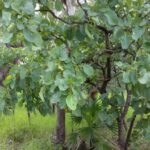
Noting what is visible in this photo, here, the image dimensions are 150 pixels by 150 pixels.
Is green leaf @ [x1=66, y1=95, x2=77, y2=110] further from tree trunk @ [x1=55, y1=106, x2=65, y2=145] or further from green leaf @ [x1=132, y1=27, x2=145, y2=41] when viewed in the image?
tree trunk @ [x1=55, y1=106, x2=65, y2=145]

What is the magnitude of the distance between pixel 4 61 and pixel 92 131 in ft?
3.64

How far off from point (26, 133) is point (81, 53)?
331 centimetres

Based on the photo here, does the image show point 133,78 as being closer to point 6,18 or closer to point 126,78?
point 126,78

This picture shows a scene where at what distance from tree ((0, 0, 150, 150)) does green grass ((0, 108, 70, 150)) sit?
6.67 ft

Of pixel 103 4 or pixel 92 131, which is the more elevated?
pixel 103 4

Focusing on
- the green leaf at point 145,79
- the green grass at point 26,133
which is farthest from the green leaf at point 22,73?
the green grass at point 26,133

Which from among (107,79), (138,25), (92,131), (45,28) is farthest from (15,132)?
(138,25)

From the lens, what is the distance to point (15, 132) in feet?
18.6

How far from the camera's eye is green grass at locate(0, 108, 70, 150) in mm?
5162

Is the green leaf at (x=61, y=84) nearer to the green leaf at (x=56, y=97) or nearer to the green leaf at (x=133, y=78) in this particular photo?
the green leaf at (x=56, y=97)

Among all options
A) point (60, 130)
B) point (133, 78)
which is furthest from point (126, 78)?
point (60, 130)

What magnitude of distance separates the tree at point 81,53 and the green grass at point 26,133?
2.03m

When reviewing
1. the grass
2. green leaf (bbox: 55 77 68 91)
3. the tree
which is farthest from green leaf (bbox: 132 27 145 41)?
the grass

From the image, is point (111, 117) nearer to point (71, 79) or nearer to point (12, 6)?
point (71, 79)
